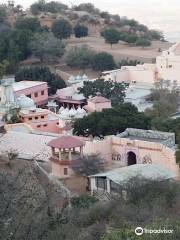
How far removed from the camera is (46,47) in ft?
131

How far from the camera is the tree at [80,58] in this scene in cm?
3991

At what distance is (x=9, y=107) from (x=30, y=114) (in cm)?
132

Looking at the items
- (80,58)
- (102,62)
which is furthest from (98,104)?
(80,58)

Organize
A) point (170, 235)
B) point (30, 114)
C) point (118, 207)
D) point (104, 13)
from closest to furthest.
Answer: point (170, 235) < point (118, 207) < point (30, 114) < point (104, 13)

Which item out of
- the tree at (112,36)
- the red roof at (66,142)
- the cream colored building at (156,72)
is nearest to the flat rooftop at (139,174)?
the red roof at (66,142)

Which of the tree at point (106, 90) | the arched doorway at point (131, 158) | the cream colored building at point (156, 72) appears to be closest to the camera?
the arched doorway at point (131, 158)

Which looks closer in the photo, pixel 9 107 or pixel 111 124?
pixel 111 124

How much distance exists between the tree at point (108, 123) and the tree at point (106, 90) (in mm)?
5886

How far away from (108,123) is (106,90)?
7.52 m

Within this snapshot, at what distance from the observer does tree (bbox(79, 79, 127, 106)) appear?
2977 cm

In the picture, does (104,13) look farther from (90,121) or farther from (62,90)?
(90,121)

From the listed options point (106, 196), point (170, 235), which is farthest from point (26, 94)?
point (170, 235)

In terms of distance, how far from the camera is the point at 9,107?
2708 centimetres

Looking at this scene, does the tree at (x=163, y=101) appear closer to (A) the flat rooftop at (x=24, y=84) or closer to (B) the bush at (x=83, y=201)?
(A) the flat rooftop at (x=24, y=84)
